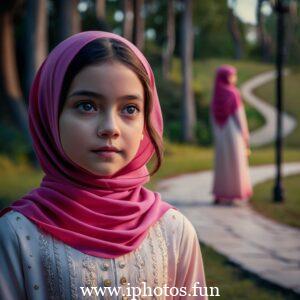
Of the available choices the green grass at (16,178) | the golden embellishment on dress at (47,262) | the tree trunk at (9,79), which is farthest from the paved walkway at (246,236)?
the tree trunk at (9,79)

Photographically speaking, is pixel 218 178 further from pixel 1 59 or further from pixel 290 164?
pixel 1 59

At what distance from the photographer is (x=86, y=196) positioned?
5.84 ft

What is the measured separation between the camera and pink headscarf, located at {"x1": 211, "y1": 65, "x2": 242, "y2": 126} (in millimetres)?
8625

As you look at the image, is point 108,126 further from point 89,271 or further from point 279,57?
point 279,57

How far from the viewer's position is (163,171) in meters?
13.3

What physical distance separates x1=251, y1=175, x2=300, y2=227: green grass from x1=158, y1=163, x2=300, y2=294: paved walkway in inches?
8.1

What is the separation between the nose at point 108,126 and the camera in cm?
173

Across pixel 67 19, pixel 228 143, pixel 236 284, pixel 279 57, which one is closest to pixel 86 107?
pixel 236 284

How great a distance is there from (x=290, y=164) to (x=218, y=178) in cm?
675

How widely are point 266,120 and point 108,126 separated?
23.4 metres

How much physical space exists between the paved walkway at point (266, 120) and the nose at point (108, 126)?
19.8m

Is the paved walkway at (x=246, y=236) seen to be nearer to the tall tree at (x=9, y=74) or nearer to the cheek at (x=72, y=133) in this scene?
the cheek at (x=72, y=133)

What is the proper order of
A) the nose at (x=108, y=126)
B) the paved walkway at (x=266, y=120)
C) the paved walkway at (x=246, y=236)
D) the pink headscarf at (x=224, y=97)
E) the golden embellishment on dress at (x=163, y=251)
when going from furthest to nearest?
the paved walkway at (x=266, y=120), the pink headscarf at (x=224, y=97), the paved walkway at (x=246, y=236), the golden embellishment on dress at (x=163, y=251), the nose at (x=108, y=126)

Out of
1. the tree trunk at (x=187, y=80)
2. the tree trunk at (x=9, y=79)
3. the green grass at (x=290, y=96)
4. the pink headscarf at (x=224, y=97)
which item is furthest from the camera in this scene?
the green grass at (x=290, y=96)
